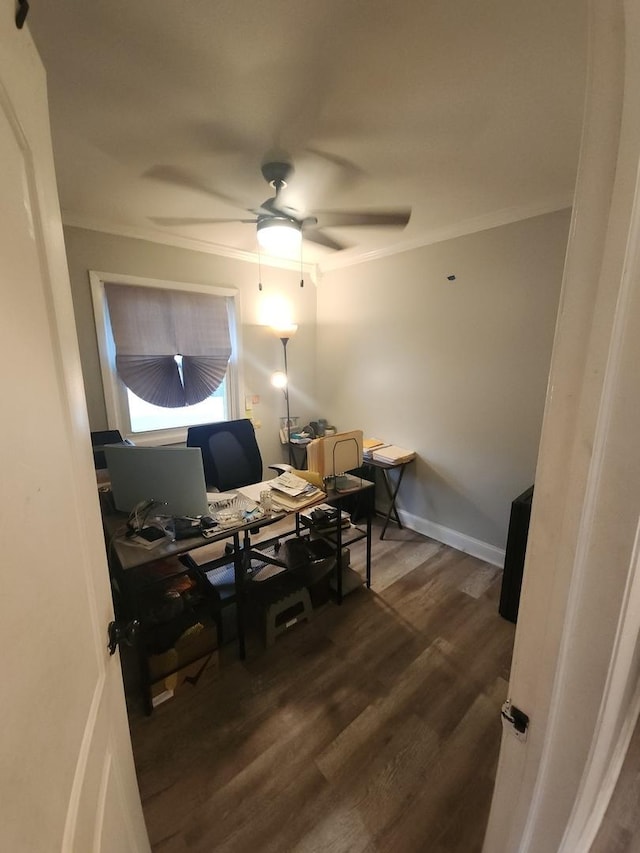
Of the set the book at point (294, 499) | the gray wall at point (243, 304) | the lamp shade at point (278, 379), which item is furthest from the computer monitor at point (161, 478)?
the lamp shade at point (278, 379)

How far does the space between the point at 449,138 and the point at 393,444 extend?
2230mm

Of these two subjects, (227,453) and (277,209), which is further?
(227,453)

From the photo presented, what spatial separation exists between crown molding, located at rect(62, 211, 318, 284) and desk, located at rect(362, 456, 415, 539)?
201 cm

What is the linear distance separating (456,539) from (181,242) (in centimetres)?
331

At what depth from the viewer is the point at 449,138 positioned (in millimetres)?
1488

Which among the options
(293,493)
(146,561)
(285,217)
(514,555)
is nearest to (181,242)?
(285,217)

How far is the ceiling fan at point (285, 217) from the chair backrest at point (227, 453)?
4.46 ft

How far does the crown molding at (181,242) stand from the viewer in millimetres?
2398

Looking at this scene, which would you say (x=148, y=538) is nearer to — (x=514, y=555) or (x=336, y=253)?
(x=514, y=555)

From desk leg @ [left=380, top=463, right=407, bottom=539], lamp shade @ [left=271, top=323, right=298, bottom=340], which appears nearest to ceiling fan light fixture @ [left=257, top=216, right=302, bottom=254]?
lamp shade @ [left=271, top=323, right=298, bottom=340]

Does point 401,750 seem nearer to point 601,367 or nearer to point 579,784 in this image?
point 579,784

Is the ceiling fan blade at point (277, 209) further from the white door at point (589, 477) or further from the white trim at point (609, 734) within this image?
the white trim at point (609, 734)

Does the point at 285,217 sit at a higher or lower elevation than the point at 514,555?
higher

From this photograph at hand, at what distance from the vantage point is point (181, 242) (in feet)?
9.20
